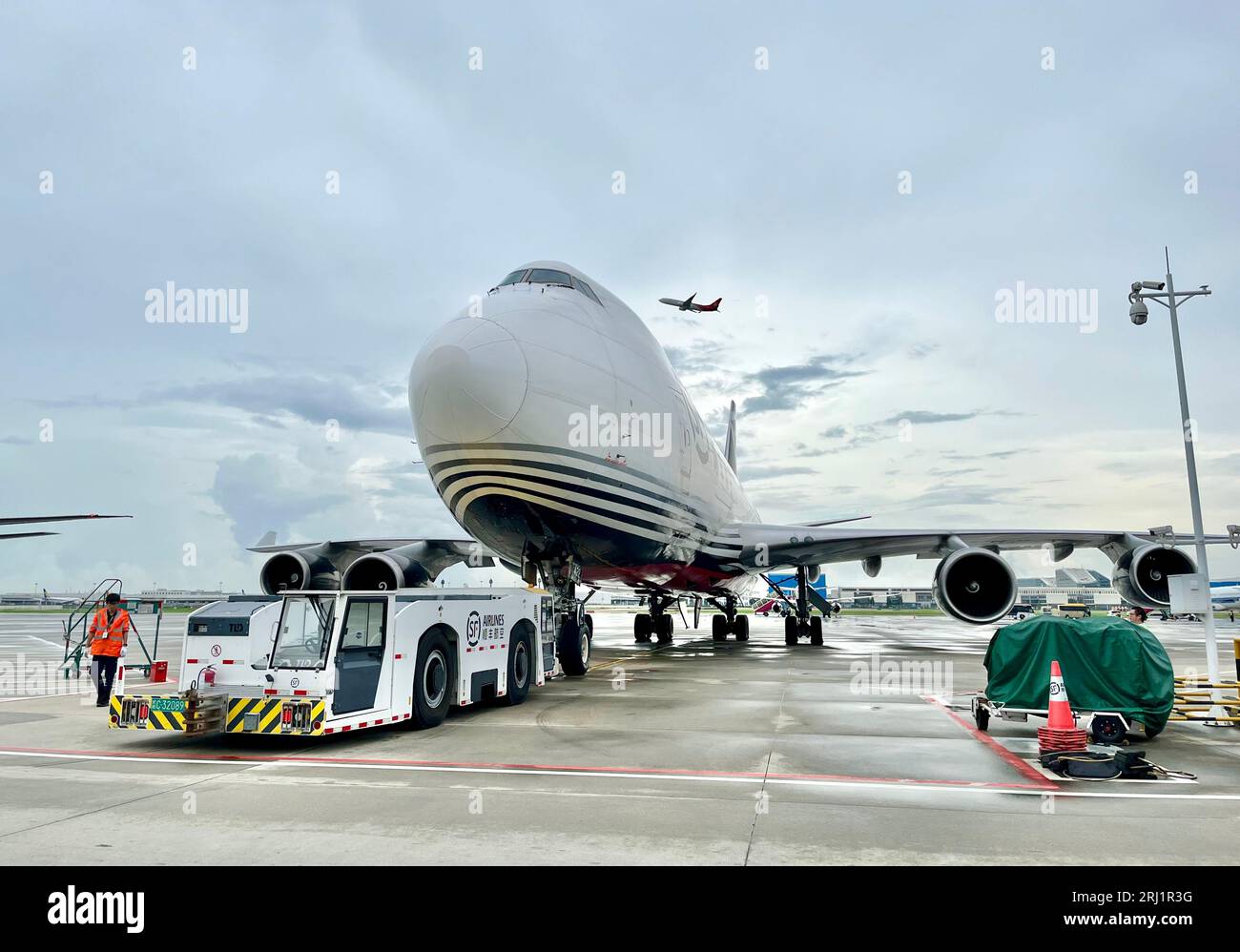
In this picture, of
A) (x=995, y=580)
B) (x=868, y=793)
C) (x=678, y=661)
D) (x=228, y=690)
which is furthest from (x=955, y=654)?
(x=228, y=690)

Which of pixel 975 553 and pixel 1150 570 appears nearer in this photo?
pixel 975 553

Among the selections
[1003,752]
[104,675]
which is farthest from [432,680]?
[1003,752]

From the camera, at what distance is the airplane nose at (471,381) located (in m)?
11.9

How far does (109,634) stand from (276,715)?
5.23 m

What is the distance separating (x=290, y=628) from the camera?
9.52 m

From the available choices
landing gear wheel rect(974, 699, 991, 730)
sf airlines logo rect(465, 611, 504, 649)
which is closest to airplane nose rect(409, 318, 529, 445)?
sf airlines logo rect(465, 611, 504, 649)

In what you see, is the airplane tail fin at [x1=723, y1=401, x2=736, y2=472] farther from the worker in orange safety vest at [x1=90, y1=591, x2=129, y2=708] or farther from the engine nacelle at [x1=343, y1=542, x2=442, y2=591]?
the worker in orange safety vest at [x1=90, y1=591, x2=129, y2=708]

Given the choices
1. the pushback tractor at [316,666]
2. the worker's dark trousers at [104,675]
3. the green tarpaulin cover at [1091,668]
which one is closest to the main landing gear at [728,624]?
the green tarpaulin cover at [1091,668]

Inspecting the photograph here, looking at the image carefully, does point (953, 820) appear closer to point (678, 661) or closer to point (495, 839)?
point (495, 839)

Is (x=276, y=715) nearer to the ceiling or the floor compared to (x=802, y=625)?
nearer to the ceiling

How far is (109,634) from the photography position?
12.1 meters

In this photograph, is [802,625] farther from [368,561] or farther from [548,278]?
[548,278]
